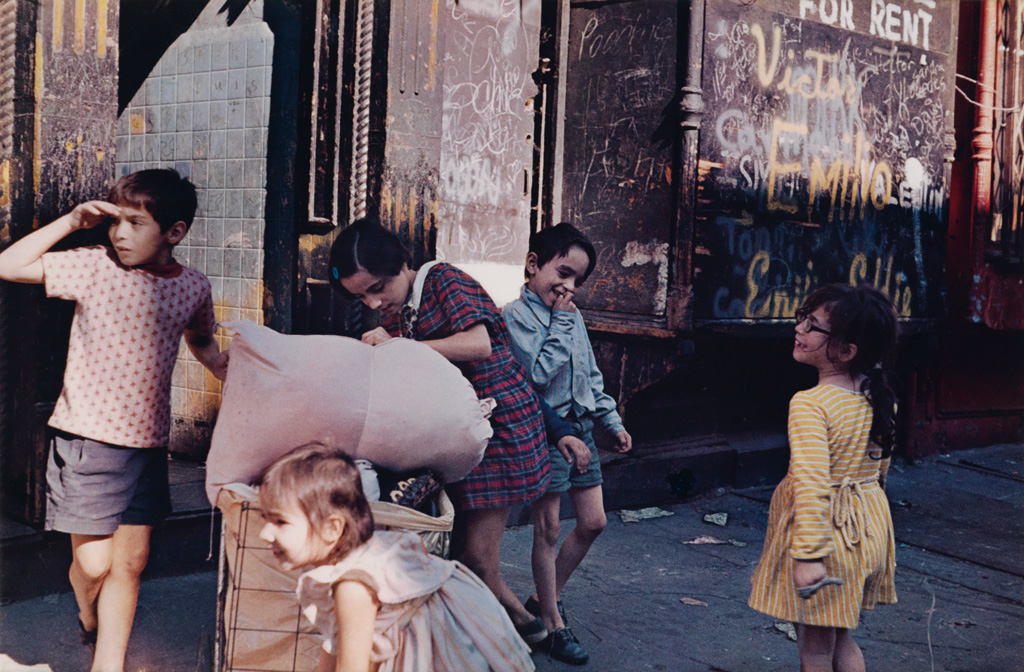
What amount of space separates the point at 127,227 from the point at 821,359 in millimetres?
2162

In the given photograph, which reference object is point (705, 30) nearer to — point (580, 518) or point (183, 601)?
point (580, 518)

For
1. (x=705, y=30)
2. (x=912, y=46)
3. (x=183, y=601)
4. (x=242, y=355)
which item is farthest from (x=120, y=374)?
(x=912, y=46)

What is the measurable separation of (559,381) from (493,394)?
0.61 meters

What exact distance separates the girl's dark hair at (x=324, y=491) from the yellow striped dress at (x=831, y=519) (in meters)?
1.26

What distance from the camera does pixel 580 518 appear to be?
140 inches

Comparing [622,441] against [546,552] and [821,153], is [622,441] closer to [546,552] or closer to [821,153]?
[546,552]

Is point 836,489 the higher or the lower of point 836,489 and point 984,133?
the lower

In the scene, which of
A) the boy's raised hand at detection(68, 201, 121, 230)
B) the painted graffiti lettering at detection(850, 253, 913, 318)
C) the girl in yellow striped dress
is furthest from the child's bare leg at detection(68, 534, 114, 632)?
the painted graffiti lettering at detection(850, 253, 913, 318)

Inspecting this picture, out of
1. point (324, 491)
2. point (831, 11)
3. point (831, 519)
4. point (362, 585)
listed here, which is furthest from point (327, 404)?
point (831, 11)

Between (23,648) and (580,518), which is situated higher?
(580,518)

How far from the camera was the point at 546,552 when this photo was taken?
3510 mm

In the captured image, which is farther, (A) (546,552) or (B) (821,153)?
(B) (821,153)

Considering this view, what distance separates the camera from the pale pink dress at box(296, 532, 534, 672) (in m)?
2.05

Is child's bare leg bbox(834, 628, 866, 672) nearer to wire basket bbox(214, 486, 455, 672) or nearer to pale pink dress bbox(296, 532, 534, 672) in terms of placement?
pale pink dress bbox(296, 532, 534, 672)
